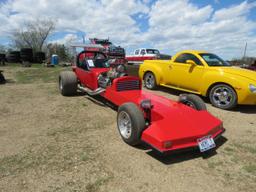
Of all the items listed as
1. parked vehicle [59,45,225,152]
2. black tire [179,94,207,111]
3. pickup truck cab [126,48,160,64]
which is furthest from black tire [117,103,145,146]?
pickup truck cab [126,48,160,64]

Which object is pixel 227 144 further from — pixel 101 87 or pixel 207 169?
pixel 101 87

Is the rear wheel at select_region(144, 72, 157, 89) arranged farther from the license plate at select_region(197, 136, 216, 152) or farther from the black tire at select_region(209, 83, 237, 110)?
the license plate at select_region(197, 136, 216, 152)

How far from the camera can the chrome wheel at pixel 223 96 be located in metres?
6.34

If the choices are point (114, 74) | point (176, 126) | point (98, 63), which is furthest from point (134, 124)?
point (98, 63)

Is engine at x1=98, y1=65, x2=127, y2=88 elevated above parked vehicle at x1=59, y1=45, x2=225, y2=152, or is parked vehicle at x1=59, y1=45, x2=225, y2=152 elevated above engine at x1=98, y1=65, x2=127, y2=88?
engine at x1=98, y1=65, x2=127, y2=88

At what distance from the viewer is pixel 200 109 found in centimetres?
457

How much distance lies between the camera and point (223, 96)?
6535mm

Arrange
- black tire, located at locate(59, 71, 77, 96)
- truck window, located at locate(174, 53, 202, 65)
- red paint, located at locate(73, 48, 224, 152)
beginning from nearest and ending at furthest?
red paint, located at locate(73, 48, 224, 152) → truck window, located at locate(174, 53, 202, 65) → black tire, located at locate(59, 71, 77, 96)

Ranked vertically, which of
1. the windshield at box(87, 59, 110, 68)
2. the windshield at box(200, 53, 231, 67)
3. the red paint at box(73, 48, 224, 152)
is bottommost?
the red paint at box(73, 48, 224, 152)

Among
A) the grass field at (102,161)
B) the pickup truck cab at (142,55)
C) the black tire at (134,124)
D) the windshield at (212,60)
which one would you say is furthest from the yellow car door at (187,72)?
the pickup truck cab at (142,55)

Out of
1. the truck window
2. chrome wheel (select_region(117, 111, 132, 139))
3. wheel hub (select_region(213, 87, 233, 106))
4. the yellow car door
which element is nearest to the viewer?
chrome wheel (select_region(117, 111, 132, 139))

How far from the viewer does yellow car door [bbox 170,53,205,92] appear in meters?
7.23

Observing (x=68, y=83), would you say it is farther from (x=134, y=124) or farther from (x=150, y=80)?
(x=134, y=124)

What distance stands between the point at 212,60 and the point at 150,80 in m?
2.64
